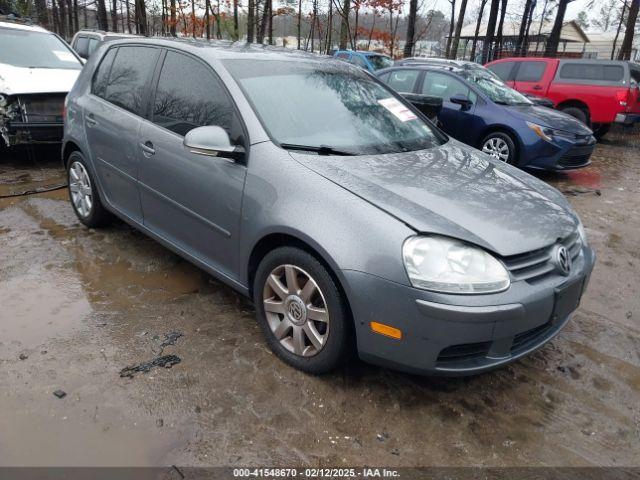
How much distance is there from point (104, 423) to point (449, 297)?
1657 mm

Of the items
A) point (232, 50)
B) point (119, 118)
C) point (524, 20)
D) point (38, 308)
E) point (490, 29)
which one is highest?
point (524, 20)

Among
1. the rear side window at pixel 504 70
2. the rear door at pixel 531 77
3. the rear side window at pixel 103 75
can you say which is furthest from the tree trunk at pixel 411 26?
the rear side window at pixel 103 75

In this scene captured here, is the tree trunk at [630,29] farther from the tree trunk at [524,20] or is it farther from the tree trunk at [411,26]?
the tree trunk at [524,20]

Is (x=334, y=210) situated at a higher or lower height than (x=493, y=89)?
lower

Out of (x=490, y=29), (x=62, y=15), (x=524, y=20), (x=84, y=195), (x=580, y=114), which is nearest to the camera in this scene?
(x=84, y=195)

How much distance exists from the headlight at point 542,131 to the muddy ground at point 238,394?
3616 millimetres

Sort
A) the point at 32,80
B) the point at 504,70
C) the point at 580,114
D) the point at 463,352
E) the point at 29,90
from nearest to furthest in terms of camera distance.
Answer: the point at 463,352 → the point at 29,90 → the point at 32,80 → the point at 580,114 → the point at 504,70

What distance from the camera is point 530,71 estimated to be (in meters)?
11.3

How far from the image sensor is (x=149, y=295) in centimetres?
345

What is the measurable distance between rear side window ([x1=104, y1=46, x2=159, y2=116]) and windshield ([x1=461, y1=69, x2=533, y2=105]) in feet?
17.6

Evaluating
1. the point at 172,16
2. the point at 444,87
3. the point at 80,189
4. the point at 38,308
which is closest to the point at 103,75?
the point at 80,189

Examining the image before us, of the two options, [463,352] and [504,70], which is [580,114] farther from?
[463,352]

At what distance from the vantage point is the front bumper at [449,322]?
213 cm

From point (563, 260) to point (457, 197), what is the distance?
592mm
